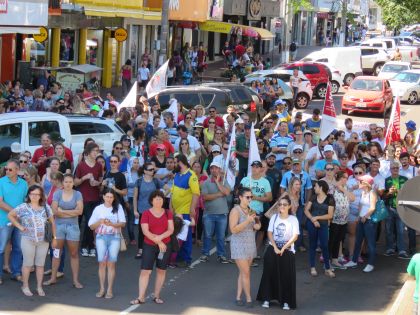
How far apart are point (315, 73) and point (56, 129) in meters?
23.1

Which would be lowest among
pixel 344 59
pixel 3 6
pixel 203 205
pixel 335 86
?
pixel 203 205

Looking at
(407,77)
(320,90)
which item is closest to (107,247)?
(320,90)

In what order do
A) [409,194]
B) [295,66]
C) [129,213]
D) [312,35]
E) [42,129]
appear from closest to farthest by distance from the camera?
1. [409,194]
2. [129,213]
3. [42,129]
4. [295,66]
5. [312,35]

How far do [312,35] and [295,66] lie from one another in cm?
4596

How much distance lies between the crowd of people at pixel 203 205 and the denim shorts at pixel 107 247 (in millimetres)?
13

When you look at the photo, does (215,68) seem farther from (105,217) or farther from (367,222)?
(105,217)

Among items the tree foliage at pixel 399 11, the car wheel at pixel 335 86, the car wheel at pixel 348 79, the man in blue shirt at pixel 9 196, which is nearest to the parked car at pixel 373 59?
the car wheel at pixel 348 79

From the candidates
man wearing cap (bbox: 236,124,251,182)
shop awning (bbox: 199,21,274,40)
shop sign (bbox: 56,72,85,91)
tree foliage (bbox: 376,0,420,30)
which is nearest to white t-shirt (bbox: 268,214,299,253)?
man wearing cap (bbox: 236,124,251,182)

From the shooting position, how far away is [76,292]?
12672 mm

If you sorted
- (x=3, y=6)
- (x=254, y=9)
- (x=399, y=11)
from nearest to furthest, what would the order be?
(x=3, y=6) → (x=254, y=9) → (x=399, y=11)

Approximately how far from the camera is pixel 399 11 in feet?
236

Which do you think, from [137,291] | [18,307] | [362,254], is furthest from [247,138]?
[18,307]

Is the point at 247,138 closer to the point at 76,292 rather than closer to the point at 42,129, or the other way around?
the point at 42,129

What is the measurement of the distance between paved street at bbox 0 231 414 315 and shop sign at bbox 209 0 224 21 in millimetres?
32808
